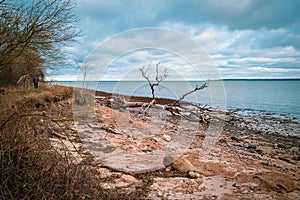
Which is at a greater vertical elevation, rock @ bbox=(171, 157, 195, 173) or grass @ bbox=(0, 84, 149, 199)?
grass @ bbox=(0, 84, 149, 199)

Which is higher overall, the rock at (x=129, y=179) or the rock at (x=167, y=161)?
the rock at (x=167, y=161)

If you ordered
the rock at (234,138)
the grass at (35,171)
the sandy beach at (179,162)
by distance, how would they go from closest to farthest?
the grass at (35,171)
the sandy beach at (179,162)
the rock at (234,138)

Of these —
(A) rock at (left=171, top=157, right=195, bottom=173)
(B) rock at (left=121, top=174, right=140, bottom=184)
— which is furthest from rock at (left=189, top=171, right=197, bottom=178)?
(B) rock at (left=121, top=174, right=140, bottom=184)

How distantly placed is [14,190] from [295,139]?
12.1 meters

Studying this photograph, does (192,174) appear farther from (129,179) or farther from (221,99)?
(221,99)

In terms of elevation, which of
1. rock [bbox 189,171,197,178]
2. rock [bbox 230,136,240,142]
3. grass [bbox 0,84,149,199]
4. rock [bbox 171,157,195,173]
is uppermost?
grass [bbox 0,84,149,199]

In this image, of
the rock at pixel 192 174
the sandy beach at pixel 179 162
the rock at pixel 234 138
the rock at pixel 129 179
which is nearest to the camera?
the sandy beach at pixel 179 162

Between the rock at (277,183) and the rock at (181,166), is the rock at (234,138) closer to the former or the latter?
the rock at (277,183)

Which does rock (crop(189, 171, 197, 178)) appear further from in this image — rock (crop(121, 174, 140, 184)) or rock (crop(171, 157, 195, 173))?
rock (crop(121, 174, 140, 184))

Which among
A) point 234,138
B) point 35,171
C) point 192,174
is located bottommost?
point 234,138

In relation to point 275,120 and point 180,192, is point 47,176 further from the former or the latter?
point 275,120

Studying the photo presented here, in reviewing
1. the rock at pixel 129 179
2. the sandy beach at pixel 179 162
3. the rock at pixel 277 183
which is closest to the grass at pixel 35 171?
the sandy beach at pixel 179 162

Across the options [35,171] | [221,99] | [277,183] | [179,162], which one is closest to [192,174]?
[179,162]

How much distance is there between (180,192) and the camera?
395cm
